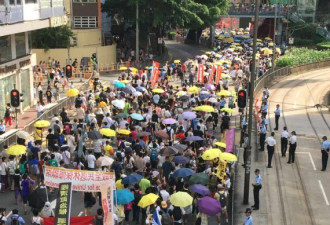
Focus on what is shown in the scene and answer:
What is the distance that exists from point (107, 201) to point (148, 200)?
153cm

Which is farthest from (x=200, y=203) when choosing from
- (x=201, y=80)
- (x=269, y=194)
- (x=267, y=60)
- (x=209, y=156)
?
(x=267, y=60)

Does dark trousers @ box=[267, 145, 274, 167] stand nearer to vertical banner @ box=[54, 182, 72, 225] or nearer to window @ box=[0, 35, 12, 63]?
vertical banner @ box=[54, 182, 72, 225]

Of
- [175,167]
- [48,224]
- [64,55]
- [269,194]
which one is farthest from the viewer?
[64,55]

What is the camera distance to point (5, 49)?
1272 inches

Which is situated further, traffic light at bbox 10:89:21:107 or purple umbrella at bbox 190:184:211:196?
traffic light at bbox 10:89:21:107

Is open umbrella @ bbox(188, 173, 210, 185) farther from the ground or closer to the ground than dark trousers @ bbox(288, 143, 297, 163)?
farther from the ground

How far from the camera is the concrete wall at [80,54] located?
Answer: 50188mm

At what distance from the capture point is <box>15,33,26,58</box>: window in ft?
112

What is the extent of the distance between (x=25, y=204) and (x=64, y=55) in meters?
33.5

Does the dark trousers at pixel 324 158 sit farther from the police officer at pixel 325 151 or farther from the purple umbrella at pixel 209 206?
the purple umbrella at pixel 209 206

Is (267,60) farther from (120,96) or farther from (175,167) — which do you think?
(175,167)

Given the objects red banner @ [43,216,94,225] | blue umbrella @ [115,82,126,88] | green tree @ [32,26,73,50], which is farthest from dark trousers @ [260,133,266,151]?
green tree @ [32,26,73,50]

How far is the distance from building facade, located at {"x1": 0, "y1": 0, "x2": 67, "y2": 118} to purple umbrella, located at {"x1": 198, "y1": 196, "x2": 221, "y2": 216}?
1654cm

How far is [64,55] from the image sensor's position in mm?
50625
